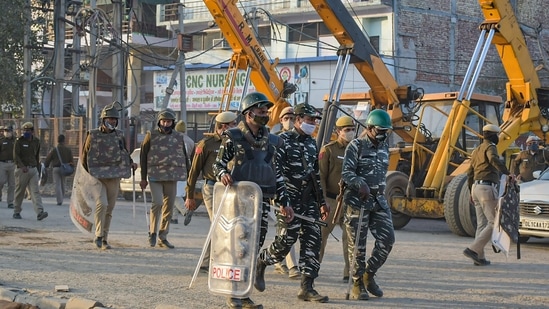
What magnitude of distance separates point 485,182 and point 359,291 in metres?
3.94

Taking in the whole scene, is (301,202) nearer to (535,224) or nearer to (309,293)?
(309,293)

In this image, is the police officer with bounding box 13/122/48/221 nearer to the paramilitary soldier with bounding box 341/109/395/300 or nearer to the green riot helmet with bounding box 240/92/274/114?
the paramilitary soldier with bounding box 341/109/395/300

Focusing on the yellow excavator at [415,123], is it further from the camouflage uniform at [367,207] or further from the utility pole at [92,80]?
the utility pole at [92,80]

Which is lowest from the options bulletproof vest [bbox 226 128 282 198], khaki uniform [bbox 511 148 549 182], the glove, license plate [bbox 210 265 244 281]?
license plate [bbox 210 265 244 281]

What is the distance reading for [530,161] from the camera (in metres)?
18.9

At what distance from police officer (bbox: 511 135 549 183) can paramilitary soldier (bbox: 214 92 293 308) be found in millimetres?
10857

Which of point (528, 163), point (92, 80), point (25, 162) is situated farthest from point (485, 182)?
point (92, 80)

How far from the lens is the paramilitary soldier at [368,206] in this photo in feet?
30.8

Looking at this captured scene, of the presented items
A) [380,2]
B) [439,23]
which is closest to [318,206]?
[380,2]

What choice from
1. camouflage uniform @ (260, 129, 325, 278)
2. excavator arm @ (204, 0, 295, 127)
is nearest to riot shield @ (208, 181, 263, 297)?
camouflage uniform @ (260, 129, 325, 278)

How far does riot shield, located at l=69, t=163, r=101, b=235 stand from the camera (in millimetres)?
13344

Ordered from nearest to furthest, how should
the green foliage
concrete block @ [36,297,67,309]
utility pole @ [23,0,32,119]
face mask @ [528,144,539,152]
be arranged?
concrete block @ [36,297,67,309] < face mask @ [528,144,539,152] < utility pole @ [23,0,32,119] < the green foliage

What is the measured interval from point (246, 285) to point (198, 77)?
1495 inches

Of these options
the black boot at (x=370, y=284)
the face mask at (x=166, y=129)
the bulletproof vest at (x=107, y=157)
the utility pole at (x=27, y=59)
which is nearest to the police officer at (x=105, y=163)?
Result: the bulletproof vest at (x=107, y=157)
